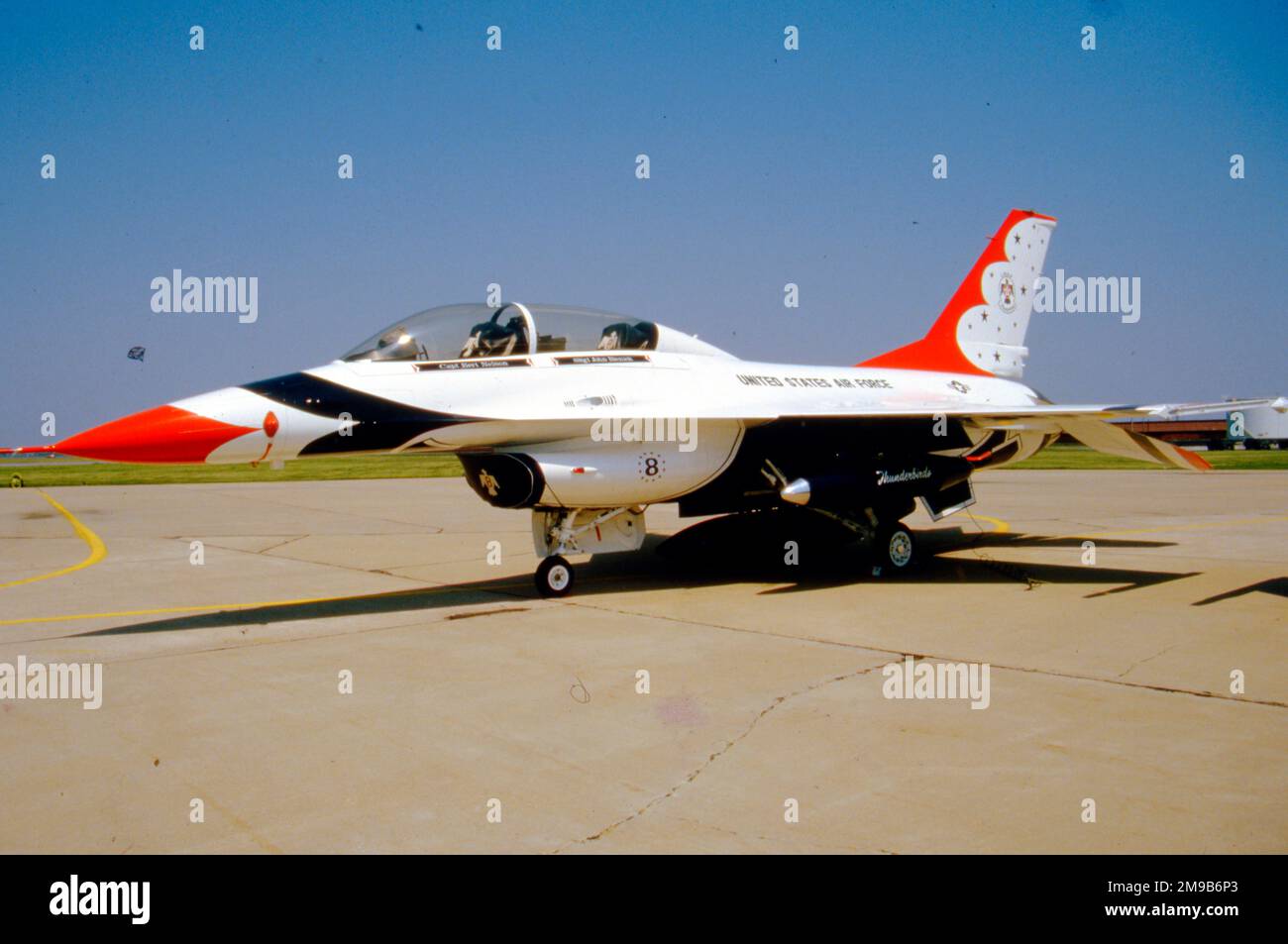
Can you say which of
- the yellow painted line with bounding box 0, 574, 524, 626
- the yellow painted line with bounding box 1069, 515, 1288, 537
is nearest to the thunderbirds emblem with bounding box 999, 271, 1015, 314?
the yellow painted line with bounding box 1069, 515, 1288, 537

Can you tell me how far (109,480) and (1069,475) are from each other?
31.7 metres

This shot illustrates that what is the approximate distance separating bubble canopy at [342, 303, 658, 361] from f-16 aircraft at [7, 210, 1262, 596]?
15 millimetres

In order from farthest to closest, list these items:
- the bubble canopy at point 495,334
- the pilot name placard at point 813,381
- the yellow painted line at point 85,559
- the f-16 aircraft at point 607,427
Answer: the yellow painted line at point 85,559, the pilot name placard at point 813,381, the bubble canopy at point 495,334, the f-16 aircraft at point 607,427

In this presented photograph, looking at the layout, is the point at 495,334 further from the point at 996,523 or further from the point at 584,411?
the point at 996,523

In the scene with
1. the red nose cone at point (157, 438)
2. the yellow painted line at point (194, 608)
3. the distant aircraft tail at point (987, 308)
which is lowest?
the yellow painted line at point (194, 608)

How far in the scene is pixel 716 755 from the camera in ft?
16.1

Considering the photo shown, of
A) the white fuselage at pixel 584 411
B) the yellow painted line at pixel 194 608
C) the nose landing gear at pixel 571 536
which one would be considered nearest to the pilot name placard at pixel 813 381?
the white fuselage at pixel 584 411

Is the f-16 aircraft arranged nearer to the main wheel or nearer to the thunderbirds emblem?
the main wheel

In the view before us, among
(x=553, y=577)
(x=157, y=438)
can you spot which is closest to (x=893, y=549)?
(x=553, y=577)

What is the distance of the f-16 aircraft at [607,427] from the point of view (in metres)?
7.99

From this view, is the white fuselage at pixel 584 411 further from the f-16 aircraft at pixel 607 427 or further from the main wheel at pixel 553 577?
the main wheel at pixel 553 577

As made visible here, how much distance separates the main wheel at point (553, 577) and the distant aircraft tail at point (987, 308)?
701 cm
